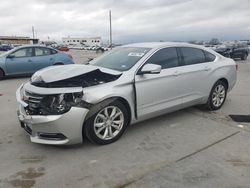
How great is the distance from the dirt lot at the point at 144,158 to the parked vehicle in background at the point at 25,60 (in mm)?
6068

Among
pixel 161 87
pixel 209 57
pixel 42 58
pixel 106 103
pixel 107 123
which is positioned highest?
pixel 209 57

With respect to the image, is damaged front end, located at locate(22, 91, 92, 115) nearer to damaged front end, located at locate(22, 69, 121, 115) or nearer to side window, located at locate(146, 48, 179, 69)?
damaged front end, located at locate(22, 69, 121, 115)

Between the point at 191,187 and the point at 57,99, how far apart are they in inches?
80.0

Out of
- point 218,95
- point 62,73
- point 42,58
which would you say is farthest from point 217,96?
point 42,58

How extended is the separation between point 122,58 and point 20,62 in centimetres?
711

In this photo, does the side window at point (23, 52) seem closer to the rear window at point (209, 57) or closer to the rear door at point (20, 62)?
the rear door at point (20, 62)

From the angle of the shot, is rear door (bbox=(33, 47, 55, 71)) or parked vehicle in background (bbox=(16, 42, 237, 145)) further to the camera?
rear door (bbox=(33, 47, 55, 71))

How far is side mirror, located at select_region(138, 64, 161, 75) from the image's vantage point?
13.7ft

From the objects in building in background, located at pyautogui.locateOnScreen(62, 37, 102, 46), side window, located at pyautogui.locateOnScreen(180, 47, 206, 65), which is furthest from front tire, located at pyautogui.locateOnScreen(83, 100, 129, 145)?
building in background, located at pyautogui.locateOnScreen(62, 37, 102, 46)

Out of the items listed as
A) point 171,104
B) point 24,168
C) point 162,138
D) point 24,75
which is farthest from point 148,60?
point 24,75

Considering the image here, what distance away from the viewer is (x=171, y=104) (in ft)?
15.7

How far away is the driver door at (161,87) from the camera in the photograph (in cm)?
427

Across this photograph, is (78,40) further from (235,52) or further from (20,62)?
(20,62)

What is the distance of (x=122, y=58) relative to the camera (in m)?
4.79
